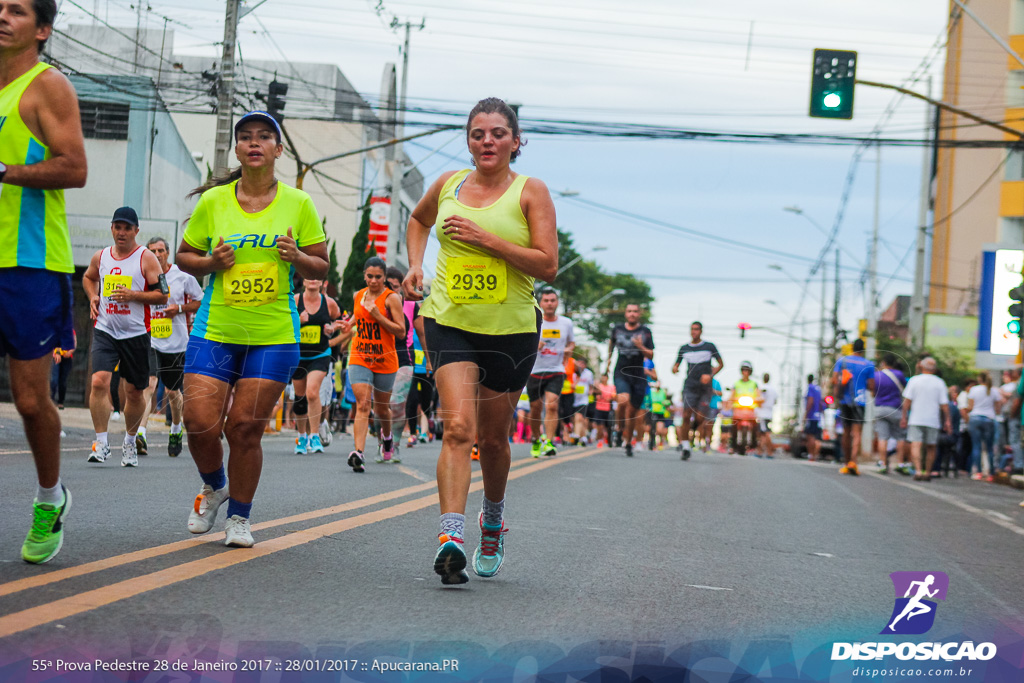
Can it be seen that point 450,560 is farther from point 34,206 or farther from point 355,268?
point 355,268

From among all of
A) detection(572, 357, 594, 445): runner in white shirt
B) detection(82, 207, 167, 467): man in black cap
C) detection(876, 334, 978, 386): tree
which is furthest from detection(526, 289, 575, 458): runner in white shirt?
detection(876, 334, 978, 386): tree

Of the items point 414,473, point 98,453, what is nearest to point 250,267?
point 98,453

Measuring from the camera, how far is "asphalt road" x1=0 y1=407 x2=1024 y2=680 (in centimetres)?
418

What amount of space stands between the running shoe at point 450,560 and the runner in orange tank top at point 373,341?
6873 mm

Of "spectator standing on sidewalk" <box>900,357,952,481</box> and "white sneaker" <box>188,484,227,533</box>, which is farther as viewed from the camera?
"spectator standing on sidewalk" <box>900,357,952,481</box>

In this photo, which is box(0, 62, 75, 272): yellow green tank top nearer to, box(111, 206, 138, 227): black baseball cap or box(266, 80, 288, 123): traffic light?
box(111, 206, 138, 227): black baseball cap

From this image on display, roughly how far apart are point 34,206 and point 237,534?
180cm

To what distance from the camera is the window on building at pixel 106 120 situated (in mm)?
29859

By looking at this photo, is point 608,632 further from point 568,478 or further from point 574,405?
point 574,405

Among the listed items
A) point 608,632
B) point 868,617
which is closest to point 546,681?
point 608,632

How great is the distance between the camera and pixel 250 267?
5867 mm

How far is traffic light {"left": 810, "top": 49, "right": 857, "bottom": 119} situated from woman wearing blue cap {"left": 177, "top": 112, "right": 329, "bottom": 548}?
14.7 m

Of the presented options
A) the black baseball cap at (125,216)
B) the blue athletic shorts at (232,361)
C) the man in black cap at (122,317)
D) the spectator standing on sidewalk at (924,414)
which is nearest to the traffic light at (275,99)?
the spectator standing on sidewalk at (924,414)

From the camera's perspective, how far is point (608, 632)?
186 inches
